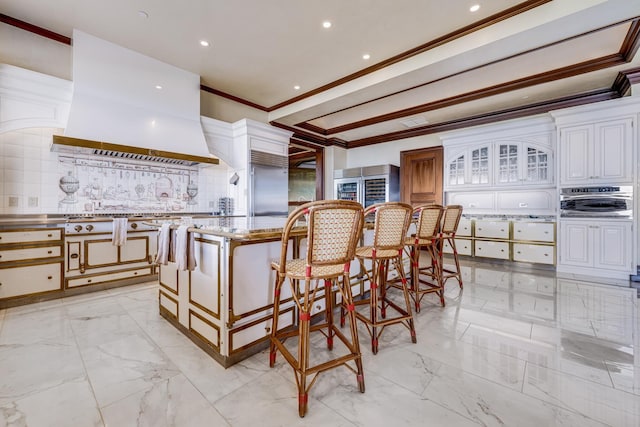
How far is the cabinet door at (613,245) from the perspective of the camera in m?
3.60

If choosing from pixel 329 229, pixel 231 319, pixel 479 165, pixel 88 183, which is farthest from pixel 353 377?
pixel 479 165

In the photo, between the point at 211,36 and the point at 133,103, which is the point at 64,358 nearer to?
the point at 133,103

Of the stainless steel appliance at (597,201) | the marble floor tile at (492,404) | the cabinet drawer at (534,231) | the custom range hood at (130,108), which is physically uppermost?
the custom range hood at (130,108)

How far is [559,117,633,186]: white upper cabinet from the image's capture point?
142 inches

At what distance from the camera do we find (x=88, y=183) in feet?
11.1

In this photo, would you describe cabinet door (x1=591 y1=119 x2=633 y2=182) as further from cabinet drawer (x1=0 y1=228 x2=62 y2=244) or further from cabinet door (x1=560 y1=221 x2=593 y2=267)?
cabinet drawer (x1=0 y1=228 x2=62 y2=244)

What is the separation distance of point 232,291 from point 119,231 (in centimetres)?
240

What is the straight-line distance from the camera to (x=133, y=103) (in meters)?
3.41

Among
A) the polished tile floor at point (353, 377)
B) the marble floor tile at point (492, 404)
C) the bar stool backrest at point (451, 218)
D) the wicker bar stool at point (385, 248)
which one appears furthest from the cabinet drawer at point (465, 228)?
the marble floor tile at point (492, 404)

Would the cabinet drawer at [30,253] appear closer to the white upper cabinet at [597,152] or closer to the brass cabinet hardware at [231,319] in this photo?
the brass cabinet hardware at [231,319]

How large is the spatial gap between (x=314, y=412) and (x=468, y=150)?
17.3 feet

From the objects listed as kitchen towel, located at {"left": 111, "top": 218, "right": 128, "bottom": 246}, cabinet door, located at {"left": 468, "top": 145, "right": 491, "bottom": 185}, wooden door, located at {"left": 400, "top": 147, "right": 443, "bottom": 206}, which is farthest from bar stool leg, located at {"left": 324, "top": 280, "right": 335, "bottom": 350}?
wooden door, located at {"left": 400, "top": 147, "right": 443, "bottom": 206}

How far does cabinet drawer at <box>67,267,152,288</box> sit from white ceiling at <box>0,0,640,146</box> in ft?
9.26

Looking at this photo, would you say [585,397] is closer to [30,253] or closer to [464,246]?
[464,246]
